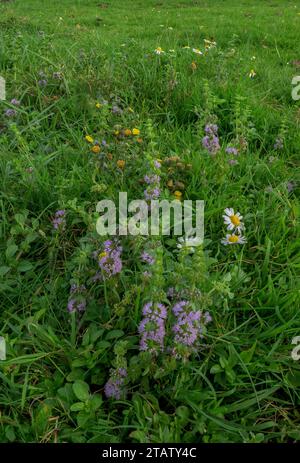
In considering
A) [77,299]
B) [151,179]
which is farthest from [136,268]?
[151,179]

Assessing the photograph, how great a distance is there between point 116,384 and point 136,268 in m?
0.62

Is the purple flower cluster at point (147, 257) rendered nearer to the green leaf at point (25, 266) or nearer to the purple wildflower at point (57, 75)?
the green leaf at point (25, 266)

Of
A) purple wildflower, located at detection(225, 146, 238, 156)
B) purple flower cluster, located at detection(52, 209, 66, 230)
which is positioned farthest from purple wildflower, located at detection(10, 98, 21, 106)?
purple wildflower, located at detection(225, 146, 238, 156)

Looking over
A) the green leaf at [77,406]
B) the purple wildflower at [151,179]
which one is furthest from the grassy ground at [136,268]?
the purple wildflower at [151,179]

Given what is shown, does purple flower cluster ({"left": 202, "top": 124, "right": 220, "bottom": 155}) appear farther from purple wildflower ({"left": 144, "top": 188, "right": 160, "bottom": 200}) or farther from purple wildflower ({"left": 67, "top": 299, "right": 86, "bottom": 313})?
purple wildflower ({"left": 67, "top": 299, "right": 86, "bottom": 313})

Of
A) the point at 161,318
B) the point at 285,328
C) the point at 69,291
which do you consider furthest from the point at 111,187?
the point at 285,328

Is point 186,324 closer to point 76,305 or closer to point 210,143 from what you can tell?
point 76,305

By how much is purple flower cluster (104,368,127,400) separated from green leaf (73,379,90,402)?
8 centimetres

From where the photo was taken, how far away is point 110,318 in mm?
2051

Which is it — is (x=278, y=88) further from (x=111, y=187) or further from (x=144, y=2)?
(x=144, y=2)

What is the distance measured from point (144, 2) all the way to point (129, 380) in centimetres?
1231

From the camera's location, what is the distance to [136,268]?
2248 millimetres

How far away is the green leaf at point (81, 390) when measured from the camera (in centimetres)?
177

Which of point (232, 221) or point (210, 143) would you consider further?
point (210, 143)
